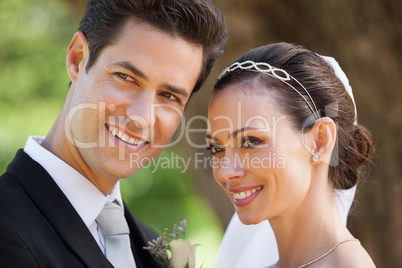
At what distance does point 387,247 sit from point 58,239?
2.85 meters

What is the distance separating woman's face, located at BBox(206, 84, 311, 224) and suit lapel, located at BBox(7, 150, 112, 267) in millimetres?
925

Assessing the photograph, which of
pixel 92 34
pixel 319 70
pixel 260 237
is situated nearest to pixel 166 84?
pixel 92 34

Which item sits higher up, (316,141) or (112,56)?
(112,56)

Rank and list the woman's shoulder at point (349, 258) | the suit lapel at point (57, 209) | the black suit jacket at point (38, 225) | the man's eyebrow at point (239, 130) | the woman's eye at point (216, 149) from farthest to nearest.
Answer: the woman's eye at point (216, 149), the man's eyebrow at point (239, 130), the woman's shoulder at point (349, 258), the suit lapel at point (57, 209), the black suit jacket at point (38, 225)

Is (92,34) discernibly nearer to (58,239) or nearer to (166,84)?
(166,84)

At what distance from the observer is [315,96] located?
3.23m

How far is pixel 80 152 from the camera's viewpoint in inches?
124

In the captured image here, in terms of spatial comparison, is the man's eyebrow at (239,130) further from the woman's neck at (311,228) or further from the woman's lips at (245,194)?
the woman's neck at (311,228)

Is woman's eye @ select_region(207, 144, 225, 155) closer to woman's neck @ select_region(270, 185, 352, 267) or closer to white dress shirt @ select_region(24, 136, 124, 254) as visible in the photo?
woman's neck @ select_region(270, 185, 352, 267)

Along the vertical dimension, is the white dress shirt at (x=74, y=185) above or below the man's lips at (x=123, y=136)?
below

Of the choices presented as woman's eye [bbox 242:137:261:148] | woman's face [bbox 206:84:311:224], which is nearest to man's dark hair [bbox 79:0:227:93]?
woman's face [bbox 206:84:311:224]

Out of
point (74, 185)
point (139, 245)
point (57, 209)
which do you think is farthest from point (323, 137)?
point (57, 209)

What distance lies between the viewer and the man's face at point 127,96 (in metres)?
3.06

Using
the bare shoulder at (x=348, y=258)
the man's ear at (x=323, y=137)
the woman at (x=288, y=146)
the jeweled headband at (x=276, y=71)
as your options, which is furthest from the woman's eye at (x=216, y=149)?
the bare shoulder at (x=348, y=258)
